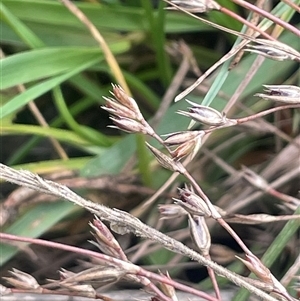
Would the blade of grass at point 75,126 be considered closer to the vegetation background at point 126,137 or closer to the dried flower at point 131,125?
the vegetation background at point 126,137

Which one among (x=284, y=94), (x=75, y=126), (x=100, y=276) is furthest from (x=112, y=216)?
(x=75, y=126)

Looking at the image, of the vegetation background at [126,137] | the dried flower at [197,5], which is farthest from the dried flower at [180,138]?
the vegetation background at [126,137]

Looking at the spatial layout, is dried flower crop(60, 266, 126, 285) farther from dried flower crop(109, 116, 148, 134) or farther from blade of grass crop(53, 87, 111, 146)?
blade of grass crop(53, 87, 111, 146)

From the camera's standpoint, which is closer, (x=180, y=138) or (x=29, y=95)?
(x=180, y=138)

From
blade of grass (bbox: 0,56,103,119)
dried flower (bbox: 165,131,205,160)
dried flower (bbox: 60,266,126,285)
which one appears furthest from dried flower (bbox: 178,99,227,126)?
blade of grass (bbox: 0,56,103,119)

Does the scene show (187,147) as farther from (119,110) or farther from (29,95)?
(29,95)

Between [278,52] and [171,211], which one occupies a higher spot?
[278,52]
